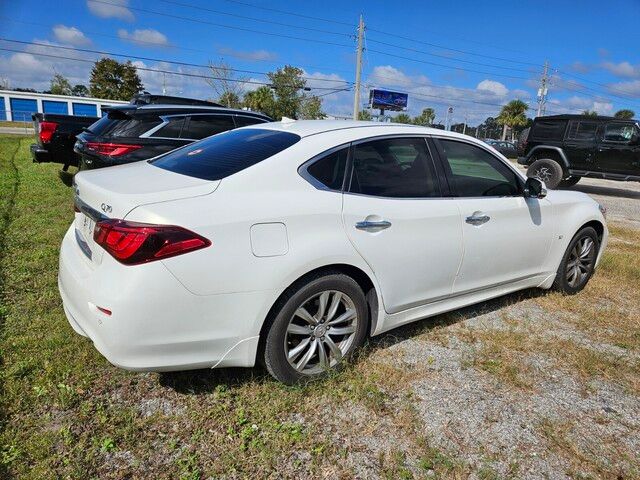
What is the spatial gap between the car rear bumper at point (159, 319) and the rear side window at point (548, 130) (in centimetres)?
1388

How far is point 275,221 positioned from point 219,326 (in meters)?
0.62

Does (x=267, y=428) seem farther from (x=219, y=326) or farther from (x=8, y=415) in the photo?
(x=8, y=415)

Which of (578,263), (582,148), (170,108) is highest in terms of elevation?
(170,108)

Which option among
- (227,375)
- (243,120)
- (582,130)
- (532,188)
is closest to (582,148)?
(582,130)

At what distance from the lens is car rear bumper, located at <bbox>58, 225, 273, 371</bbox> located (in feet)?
7.39

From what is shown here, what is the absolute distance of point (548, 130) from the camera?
1411 centimetres

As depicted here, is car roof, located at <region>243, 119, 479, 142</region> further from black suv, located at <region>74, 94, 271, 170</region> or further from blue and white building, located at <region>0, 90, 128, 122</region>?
blue and white building, located at <region>0, 90, 128, 122</region>

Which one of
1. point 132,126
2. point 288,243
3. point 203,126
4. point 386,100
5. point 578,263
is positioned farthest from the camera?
point 386,100

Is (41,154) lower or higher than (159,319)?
lower

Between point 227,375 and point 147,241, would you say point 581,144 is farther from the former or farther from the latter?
point 147,241

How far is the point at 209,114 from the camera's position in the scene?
7.50 m

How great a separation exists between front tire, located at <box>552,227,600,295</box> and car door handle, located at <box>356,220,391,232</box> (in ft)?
7.89

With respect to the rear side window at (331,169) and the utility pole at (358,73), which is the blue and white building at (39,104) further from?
the rear side window at (331,169)

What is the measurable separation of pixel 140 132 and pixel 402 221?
5.00 metres
